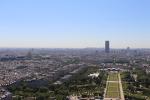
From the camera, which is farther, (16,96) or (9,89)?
(9,89)

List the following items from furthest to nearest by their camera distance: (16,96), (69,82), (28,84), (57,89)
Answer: (69,82), (28,84), (57,89), (16,96)

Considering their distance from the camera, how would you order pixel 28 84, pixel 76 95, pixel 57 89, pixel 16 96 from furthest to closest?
1. pixel 28 84
2. pixel 57 89
3. pixel 76 95
4. pixel 16 96

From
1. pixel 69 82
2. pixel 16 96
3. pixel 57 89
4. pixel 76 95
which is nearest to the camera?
pixel 16 96

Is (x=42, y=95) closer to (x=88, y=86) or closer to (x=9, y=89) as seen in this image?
(x=9, y=89)

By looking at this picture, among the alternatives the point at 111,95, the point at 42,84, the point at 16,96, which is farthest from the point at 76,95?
the point at 42,84

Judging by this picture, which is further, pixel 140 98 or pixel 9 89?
pixel 9 89

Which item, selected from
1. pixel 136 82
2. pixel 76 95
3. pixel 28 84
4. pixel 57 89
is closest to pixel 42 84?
pixel 28 84

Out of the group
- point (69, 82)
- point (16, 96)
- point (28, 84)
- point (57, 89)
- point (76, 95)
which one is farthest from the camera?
point (69, 82)

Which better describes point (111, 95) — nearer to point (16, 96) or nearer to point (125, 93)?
point (125, 93)

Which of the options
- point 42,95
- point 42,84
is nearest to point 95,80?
point 42,84
